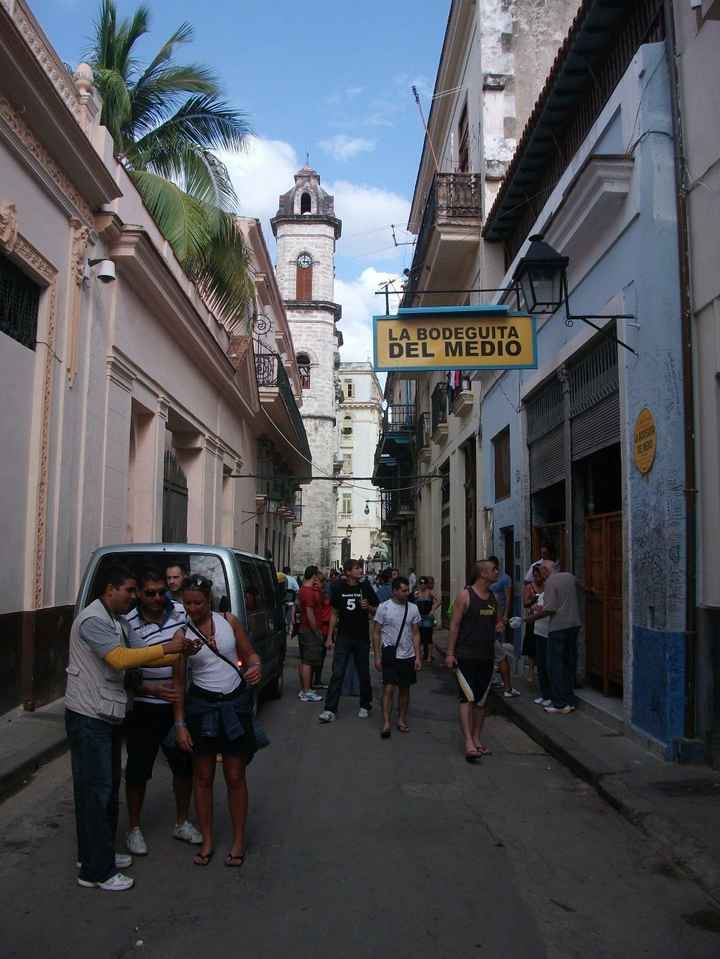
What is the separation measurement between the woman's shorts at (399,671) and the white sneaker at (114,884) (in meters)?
4.77

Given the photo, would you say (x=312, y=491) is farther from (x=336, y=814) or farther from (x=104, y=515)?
(x=336, y=814)

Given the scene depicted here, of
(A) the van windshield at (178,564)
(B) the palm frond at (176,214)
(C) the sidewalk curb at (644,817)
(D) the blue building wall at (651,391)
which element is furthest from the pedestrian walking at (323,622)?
(B) the palm frond at (176,214)

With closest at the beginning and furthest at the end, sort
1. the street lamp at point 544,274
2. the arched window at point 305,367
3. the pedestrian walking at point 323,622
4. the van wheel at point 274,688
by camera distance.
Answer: the street lamp at point 544,274 → the van wheel at point 274,688 → the pedestrian walking at point 323,622 → the arched window at point 305,367

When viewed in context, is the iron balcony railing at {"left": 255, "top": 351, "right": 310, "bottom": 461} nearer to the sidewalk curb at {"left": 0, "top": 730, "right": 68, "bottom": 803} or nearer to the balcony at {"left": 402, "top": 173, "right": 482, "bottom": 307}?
the balcony at {"left": 402, "top": 173, "right": 482, "bottom": 307}

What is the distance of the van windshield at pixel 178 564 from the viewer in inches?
318

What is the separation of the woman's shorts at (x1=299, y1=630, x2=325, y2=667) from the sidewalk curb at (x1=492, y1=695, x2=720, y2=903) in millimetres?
3505

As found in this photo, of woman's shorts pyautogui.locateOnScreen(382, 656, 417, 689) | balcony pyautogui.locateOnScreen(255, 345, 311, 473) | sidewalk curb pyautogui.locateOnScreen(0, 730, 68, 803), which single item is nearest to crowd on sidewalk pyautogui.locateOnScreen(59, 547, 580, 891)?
sidewalk curb pyautogui.locateOnScreen(0, 730, 68, 803)

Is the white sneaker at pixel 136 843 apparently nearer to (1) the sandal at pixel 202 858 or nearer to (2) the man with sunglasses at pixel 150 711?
(2) the man with sunglasses at pixel 150 711

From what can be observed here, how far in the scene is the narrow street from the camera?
408 centimetres

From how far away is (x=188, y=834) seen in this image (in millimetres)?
5473

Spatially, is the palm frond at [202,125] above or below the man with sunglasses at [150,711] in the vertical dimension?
above

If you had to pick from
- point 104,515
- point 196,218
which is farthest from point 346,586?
point 196,218

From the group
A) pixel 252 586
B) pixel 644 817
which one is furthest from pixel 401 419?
pixel 644 817

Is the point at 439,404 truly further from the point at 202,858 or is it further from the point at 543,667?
the point at 202,858
